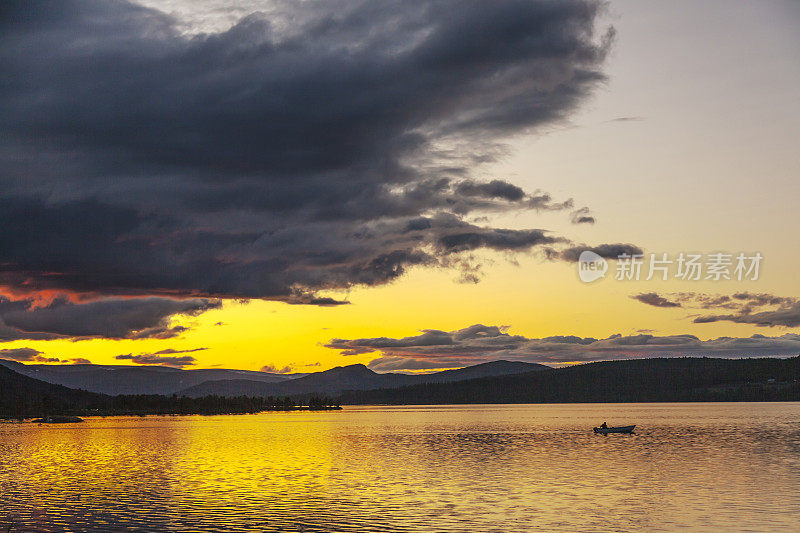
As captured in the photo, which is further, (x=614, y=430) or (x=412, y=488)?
(x=614, y=430)

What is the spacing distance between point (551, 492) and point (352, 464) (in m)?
38.5

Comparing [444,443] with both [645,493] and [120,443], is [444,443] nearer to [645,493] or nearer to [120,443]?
[120,443]

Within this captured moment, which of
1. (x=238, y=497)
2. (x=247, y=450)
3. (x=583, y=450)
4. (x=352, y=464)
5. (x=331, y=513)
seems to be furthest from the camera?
(x=247, y=450)

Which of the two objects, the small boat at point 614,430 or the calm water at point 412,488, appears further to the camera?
the small boat at point 614,430

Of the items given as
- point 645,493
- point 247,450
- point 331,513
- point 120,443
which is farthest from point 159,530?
point 120,443

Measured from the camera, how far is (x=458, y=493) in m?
73.4

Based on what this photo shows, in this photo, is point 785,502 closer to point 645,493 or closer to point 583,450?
point 645,493

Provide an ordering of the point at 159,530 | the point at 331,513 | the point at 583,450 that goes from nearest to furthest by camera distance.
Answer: the point at 159,530 → the point at 331,513 → the point at 583,450

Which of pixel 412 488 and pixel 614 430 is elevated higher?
pixel 412 488

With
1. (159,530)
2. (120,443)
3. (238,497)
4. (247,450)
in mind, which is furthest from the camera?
(120,443)

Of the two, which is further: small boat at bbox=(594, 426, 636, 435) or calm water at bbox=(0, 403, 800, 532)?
small boat at bbox=(594, 426, 636, 435)

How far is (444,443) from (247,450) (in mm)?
37766

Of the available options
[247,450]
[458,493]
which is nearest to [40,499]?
[458,493]

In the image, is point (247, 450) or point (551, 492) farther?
point (247, 450)
